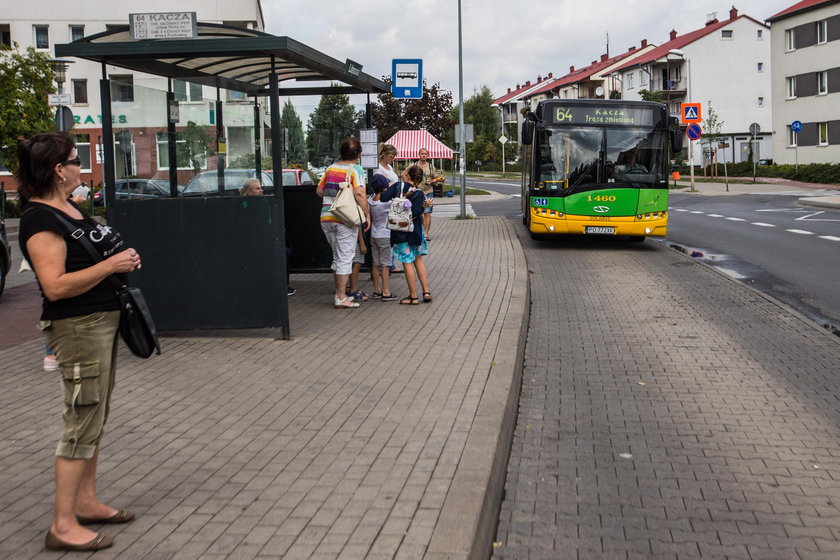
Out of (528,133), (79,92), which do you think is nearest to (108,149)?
(528,133)

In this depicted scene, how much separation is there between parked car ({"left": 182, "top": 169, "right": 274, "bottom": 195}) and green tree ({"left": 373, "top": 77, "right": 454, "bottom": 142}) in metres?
35.8

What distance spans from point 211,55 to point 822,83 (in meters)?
59.0

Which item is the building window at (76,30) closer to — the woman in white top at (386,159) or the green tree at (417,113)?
the green tree at (417,113)

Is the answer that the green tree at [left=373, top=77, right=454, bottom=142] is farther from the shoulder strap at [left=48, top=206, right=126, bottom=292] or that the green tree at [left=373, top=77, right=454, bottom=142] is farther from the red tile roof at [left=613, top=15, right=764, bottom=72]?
the shoulder strap at [left=48, top=206, right=126, bottom=292]

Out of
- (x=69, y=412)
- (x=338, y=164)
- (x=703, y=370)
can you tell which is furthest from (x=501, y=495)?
(x=338, y=164)

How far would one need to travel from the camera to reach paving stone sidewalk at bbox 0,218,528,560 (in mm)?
3867

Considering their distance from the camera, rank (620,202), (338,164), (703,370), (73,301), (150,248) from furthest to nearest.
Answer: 1. (620,202)
2. (338,164)
3. (150,248)
4. (703,370)
5. (73,301)

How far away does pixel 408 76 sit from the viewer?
17.6 m

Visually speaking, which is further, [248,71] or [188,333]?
[248,71]

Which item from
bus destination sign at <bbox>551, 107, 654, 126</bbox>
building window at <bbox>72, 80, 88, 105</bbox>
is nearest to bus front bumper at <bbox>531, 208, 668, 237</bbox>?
bus destination sign at <bbox>551, 107, 654, 126</bbox>

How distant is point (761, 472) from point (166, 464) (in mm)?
3128

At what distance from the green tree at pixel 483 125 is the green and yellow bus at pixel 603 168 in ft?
256

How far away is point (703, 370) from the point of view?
25.7ft

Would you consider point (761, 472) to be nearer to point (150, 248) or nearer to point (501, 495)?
point (501, 495)
